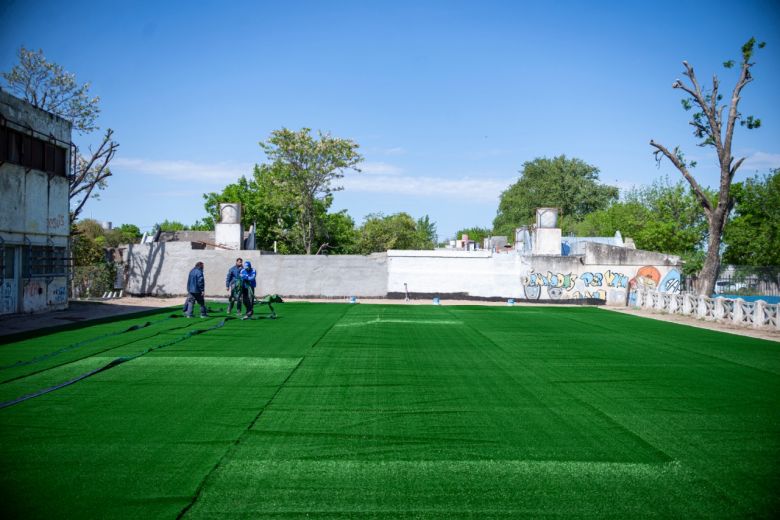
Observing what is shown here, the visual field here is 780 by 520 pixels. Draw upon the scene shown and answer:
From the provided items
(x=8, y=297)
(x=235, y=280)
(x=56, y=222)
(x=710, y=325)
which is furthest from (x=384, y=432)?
(x=56, y=222)

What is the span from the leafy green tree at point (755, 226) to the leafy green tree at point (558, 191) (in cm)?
3472

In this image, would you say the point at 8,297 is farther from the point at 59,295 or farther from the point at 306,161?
the point at 306,161

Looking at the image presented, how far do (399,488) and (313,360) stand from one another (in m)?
6.84

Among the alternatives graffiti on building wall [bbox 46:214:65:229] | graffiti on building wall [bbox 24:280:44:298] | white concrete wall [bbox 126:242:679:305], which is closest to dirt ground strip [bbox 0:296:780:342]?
graffiti on building wall [bbox 24:280:44:298]

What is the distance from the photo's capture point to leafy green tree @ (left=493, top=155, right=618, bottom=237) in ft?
262

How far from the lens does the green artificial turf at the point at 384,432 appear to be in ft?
17.1

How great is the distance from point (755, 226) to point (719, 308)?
21.1m

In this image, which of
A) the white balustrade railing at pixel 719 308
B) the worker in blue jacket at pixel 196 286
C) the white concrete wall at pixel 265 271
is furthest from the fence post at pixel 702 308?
the worker in blue jacket at pixel 196 286

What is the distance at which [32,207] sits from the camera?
71.3ft

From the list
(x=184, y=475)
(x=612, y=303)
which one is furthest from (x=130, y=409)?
(x=612, y=303)

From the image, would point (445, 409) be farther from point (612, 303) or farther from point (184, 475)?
point (612, 303)

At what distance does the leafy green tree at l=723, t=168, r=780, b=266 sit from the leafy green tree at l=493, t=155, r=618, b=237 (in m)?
34.7

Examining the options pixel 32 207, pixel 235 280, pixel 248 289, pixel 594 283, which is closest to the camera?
pixel 248 289

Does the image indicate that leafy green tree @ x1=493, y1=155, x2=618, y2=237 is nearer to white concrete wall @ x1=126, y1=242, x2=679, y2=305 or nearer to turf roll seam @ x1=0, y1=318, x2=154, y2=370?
white concrete wall @ x1=126, y1=242, x2=679, y2=305
